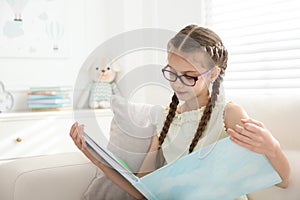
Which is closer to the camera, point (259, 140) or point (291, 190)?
point (259, 140)

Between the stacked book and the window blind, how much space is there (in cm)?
96

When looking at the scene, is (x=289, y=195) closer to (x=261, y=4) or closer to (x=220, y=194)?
(x=220, y=194)

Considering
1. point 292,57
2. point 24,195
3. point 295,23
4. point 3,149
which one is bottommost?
point 3,149

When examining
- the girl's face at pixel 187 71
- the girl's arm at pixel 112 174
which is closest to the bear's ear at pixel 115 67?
the girl's arm at pixel 112 174

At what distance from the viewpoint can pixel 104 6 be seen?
311 cm

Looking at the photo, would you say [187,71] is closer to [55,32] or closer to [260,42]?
[260,42]

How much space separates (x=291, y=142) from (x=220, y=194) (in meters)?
0.37

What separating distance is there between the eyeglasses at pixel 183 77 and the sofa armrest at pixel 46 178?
0.48 metres

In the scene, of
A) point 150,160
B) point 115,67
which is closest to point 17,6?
point 115,67

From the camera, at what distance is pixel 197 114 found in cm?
135

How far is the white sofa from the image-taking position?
4.52 feet

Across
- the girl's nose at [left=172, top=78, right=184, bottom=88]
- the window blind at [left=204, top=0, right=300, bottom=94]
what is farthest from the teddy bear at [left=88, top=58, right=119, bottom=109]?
the girl's nose at [left=172, top=78, right=184, bottom=88]

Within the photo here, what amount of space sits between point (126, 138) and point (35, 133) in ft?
3.77

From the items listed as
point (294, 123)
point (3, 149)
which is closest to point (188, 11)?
point (3, 149)
